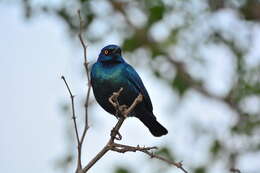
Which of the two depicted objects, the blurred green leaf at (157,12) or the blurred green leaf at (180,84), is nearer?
the blurred green leaf at (157,12)

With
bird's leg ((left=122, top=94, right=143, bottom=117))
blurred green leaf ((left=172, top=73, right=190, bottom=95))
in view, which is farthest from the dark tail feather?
blurred green leaf ((left=172, top=73, right=190, bottom=95))

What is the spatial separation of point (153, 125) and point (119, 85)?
62 cm

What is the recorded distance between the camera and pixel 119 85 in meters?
5.57

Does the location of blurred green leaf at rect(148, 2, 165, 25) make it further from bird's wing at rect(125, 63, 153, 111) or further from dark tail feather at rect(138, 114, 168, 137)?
bird's wing at rect(125, 63, 153, 111)

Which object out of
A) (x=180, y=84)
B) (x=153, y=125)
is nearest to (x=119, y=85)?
(x=153, y=125)

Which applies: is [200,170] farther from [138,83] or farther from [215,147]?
[138,83]

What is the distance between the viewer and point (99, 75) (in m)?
5.59

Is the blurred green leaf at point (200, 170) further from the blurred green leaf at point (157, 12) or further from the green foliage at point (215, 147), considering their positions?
the blurred green leaf at point (157, 12)

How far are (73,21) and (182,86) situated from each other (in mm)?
1780

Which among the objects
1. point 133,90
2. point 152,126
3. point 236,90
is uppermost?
point 133,90

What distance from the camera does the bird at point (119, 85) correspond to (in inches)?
215

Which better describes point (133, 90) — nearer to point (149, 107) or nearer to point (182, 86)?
point (149, 107)

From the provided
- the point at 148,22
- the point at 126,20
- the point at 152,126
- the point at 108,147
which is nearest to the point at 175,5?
the point at 148,22

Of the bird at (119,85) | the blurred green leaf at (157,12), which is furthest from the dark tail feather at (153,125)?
the blurred green leaf at (157,12)
